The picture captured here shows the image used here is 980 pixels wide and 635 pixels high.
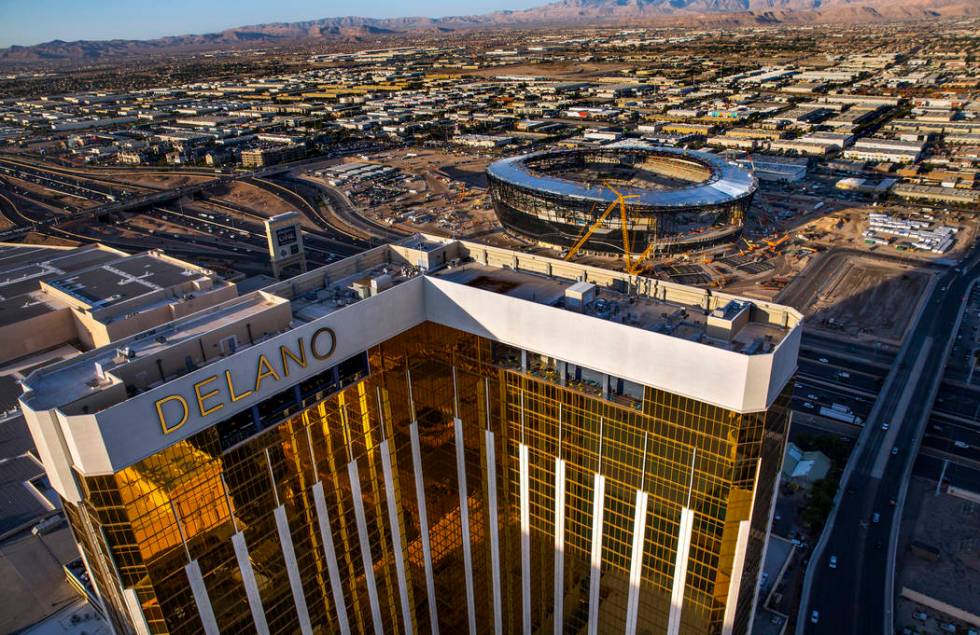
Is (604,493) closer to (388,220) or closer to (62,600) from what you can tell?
(62,600)

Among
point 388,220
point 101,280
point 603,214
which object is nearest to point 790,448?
point 603,214

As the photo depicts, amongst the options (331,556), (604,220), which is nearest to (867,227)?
(604,220)

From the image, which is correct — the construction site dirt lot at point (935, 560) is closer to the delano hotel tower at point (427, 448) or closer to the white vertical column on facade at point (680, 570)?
the delano hotel tower at point (427, 448)

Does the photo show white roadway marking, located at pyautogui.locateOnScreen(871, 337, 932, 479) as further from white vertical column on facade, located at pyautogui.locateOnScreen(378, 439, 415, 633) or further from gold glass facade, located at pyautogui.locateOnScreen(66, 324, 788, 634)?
white vertical column on facade, located at pyautogui.locateOnScreen(378, 439, 415, 633)

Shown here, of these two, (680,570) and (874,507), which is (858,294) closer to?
(874,507)

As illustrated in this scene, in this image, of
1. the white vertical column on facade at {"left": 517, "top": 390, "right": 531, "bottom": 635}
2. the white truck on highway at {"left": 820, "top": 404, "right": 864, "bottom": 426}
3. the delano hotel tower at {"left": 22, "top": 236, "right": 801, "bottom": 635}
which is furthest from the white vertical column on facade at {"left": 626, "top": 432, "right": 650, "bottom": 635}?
the white truck on highway at {"left": 820, "top": 404, "right": 864, "bottom": 426}

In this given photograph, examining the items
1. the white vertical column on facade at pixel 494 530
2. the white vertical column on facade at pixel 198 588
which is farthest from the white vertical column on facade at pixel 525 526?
the white vertical column on facade at pixel 198 588
